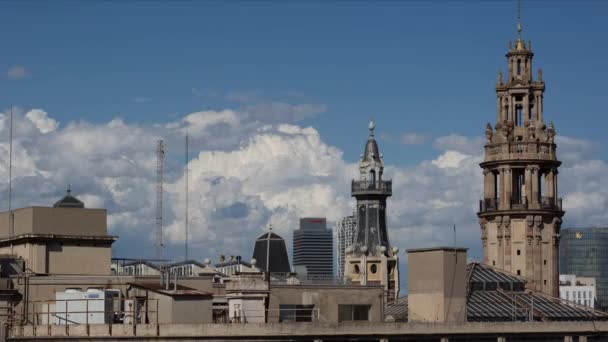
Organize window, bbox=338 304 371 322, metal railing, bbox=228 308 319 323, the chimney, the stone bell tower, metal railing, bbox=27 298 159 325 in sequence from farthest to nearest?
the stone bell tower < the chimney < window, bbox=338 304 371 322 < metal railing, bbox=228 308 319 323 < metal railing, bbox=27 298 159 325

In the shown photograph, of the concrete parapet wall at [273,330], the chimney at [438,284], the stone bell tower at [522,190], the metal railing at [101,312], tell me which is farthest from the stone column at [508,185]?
the metal railing at [101,312]

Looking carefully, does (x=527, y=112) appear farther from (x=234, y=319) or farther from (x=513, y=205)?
(x=234, y=319)

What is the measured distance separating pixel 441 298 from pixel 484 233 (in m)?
56.4

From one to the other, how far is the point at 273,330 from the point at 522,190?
237 ft

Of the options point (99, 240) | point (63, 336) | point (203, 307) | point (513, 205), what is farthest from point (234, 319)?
point (513, 205)

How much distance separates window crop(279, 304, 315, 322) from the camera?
339 ft

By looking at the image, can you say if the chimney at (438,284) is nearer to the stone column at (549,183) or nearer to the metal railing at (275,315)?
the metal railing at (275,315)

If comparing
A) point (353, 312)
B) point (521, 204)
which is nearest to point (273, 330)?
point (353, 312)

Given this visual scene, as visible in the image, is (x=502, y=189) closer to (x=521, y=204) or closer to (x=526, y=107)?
(x=521, y=204)

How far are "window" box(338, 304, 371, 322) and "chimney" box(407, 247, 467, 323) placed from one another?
3.88 m

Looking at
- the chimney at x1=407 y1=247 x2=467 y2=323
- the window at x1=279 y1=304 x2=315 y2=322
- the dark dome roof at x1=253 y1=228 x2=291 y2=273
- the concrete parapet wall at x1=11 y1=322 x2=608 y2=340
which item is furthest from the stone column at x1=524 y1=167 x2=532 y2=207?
the window at x1=279 y1=304 x2=315 y2=322

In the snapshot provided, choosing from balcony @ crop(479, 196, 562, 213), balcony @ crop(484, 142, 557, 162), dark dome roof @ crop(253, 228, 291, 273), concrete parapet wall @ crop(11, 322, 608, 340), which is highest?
balcony @ crop(484, 142, 557, 162)

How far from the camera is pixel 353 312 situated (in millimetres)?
105875

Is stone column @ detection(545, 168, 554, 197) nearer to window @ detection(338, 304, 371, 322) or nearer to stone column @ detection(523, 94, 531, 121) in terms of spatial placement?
stone column @ detection(523, 94, 531, 121)
